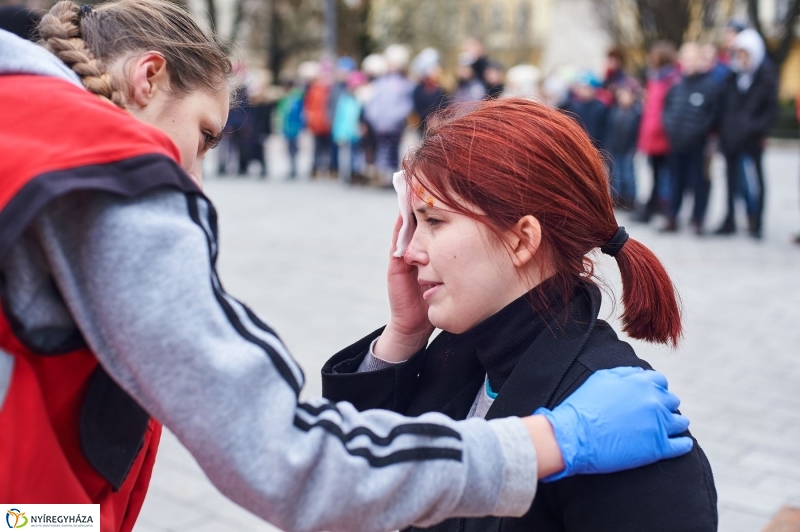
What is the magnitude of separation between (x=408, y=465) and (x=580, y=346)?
56 cm

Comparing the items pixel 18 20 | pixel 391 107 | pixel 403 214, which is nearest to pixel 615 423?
pixel 403 214

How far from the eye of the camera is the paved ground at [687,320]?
369 cm

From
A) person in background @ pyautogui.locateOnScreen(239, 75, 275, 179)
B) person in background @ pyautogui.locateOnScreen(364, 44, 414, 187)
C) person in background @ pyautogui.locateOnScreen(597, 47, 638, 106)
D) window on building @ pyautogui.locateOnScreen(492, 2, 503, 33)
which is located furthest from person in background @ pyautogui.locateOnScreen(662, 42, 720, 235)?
window on building @ pyautogui.locateOnScreen(492, 2, 503, 33)

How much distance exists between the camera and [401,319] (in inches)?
77.0

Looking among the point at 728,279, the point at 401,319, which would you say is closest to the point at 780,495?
the point at 401,319

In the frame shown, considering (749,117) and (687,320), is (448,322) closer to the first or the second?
(687,320)

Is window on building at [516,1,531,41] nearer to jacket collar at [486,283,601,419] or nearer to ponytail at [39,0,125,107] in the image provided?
jacket collar at [486,283,601,419]

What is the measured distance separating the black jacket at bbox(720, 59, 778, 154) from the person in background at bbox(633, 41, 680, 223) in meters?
0.72

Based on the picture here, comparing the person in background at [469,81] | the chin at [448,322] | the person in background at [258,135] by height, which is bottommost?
the person in background at [258,135]

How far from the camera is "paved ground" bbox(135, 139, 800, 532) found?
3.69m

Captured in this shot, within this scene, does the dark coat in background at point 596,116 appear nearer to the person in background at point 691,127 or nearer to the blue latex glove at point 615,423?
the person in background at point 691,127

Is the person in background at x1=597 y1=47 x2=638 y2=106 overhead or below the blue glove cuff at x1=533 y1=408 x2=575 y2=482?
below

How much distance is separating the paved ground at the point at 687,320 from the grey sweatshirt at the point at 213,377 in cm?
92

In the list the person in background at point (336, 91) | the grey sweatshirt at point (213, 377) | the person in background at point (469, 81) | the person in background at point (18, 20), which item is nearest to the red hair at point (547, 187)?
the grey sweatshirt at point (213, 377)
